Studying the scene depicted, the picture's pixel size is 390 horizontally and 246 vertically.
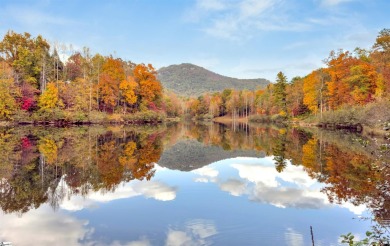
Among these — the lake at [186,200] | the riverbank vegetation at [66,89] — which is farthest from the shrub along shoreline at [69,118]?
the lake at [186,200]

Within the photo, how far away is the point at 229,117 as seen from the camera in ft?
398

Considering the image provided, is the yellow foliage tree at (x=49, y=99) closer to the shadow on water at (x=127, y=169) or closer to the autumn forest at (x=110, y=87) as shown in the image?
the autumn forest at (x=110, y=87)

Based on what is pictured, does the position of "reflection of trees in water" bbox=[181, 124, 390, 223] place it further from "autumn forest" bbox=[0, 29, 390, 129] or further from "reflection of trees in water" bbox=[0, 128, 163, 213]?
"autumn forest" bbox=[0, 29, 390, 129]

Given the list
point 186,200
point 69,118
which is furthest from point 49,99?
point 186,200

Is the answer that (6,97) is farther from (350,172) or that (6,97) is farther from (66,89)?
(350,172)

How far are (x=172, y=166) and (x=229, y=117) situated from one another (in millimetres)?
106970

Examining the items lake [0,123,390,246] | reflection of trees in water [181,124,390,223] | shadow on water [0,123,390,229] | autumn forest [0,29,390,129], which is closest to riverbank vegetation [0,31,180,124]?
autumn forest [0,29,390,129]

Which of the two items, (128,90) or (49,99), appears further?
(128,90)

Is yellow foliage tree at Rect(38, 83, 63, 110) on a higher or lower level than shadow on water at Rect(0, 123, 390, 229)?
higher

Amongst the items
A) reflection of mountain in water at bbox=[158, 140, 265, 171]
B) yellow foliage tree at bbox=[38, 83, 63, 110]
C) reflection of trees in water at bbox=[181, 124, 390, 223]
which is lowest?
reflection of mountain in water at bbox=[158, 140, 265, 171]

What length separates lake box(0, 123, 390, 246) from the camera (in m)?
6.38

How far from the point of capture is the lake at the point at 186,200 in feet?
20.9

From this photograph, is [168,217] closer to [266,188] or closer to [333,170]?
[266,188]

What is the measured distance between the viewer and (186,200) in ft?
30.1
